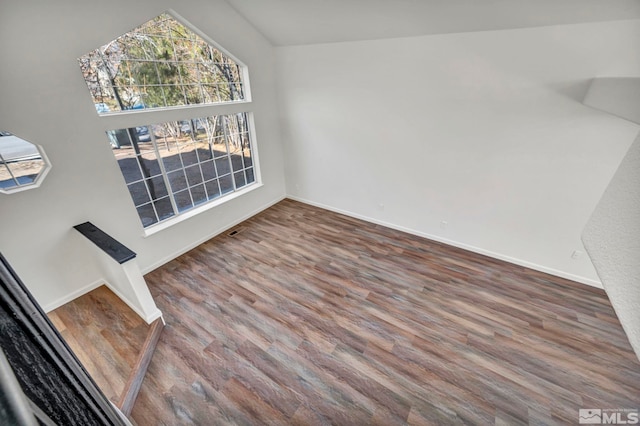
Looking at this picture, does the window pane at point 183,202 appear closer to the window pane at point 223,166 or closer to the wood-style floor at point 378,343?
the window pane at point 223,166

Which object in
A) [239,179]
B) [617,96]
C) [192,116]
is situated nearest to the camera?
[617,96]

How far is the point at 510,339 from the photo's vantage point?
2.73 m

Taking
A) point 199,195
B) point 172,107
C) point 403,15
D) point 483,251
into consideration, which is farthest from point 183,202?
point 483,251

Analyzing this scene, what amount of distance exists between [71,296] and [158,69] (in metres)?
2.96

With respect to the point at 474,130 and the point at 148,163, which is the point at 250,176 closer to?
the point at 148,163

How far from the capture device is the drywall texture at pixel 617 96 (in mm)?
1717

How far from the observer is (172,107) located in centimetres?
361

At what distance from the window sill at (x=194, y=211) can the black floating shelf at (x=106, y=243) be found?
66cm

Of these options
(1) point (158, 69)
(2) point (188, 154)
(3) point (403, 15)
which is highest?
(3) point (403, 15)

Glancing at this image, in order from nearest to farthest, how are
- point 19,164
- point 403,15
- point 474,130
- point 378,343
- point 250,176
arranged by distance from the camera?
point 19,164
point 378,343
point 403,15
point 474,130
point 250,176

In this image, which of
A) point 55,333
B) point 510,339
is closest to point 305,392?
point 510,339

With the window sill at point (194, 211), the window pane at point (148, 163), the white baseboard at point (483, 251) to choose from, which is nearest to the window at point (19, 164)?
the window pane at point (148, 163)

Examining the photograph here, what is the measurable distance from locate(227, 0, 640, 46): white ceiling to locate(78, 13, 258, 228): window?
971 mm

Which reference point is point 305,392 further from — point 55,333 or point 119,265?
point 55,333
